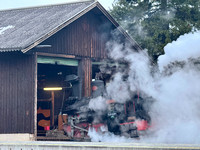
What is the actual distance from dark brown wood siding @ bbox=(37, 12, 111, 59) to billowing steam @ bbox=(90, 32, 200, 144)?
6881 millimetres

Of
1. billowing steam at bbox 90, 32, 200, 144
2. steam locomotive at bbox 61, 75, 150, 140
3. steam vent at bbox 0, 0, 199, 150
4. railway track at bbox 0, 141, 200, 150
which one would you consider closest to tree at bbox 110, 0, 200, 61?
steam vent at bbox 0, 0, 199, 150

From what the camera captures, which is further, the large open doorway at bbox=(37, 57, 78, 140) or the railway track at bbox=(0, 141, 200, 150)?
the large open doorway at bbox=(37, 57, 78, 140)

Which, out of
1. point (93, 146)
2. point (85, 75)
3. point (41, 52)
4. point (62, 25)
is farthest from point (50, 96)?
point (93, 146)

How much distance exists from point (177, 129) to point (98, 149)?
5.57 meters

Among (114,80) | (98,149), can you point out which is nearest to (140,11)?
(114,80)

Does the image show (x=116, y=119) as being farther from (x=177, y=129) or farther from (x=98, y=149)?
(x=98, y=149)

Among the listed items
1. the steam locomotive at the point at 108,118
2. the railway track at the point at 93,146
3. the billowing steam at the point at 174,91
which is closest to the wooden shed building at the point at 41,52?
the steam locomotive at the point at 108,118

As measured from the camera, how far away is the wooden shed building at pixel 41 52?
1032 inches

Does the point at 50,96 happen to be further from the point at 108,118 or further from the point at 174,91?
the point at 174,91

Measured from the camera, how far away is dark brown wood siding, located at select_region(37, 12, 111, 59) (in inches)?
1113

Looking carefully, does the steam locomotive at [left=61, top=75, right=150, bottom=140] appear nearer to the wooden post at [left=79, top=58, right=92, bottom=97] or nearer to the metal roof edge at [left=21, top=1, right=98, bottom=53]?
the wooden post at [left=79, top=58, right=92, bottom=97]

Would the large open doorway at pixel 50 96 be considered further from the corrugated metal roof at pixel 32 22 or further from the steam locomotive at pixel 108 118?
the corrugated metal roof at pixel 32 22

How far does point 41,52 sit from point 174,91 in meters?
10.6

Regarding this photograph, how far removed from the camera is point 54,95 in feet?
104
